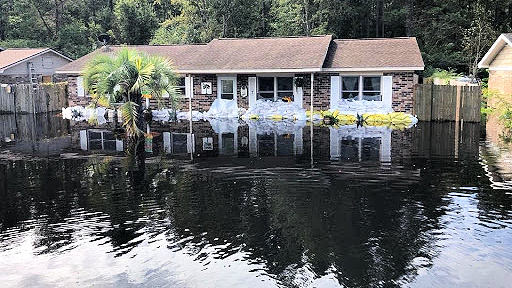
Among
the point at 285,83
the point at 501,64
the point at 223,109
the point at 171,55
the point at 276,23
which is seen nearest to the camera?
the point at 501,64

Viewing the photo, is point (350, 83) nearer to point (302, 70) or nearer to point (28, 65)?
point (302, 70)

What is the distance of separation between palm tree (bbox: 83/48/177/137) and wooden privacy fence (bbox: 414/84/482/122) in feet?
36.5

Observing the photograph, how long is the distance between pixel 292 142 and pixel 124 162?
19.4ft

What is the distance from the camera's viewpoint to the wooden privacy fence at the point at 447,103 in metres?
22.4

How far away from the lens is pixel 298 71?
2427cm

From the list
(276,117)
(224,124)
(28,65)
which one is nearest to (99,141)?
(224,124)

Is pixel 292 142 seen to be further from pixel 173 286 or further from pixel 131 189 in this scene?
pixel 173 286

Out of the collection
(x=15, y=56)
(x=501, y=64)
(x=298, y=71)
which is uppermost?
(x=15, y=56)

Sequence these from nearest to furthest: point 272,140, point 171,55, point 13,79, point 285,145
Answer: point 285,145 < point 272,140 < point 171,55 < point 13,79

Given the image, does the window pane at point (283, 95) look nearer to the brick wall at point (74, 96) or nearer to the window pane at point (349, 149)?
the window pane at point (349, 149)

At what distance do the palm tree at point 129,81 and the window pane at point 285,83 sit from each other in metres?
7.77

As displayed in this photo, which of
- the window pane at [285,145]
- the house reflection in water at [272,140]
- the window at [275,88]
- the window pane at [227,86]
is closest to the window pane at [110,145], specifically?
the house reflection in water at [272,140]

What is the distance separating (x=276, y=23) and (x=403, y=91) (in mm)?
19073

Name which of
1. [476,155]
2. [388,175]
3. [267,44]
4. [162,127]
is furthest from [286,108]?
[388,175]
